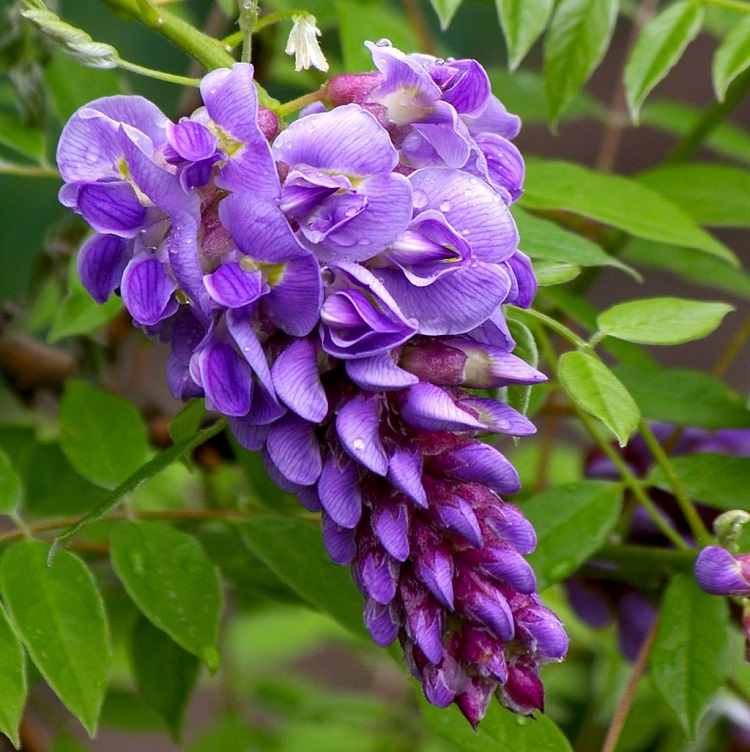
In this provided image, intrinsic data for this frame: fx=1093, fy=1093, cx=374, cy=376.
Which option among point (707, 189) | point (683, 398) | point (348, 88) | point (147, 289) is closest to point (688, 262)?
point (707, 189)

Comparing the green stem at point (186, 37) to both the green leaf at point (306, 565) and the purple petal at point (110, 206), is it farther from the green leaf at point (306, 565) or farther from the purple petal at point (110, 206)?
the green leaf at point (306, 565)

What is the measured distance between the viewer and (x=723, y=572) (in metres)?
0.70

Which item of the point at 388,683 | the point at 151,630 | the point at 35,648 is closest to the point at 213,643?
the point at 35,648

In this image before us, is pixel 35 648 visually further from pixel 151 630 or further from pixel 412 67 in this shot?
pixel 412 67

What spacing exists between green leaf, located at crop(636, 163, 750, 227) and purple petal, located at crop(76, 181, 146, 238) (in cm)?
62

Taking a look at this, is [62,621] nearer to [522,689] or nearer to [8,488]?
[8,488]

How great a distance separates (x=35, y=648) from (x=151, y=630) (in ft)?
0.79

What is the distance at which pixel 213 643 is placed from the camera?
2.48 ft

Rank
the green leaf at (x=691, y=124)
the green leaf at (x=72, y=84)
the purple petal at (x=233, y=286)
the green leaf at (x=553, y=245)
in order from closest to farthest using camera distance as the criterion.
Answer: the purple petal at (x=233, y=286) < the green leaf at (x=553, y=245) < the green leaf at (x=72, y=84) < the green leaf at (x=691, y=124)

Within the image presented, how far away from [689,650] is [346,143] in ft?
1.50

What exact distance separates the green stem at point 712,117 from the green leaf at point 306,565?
1.80 feet

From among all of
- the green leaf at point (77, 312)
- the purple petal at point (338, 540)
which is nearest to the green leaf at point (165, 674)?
the green leaf at point (77, 312)

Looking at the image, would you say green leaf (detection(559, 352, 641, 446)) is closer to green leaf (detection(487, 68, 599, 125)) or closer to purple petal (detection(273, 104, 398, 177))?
purple petal (detection(273, 104, 398, 177))

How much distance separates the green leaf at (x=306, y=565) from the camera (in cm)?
79
